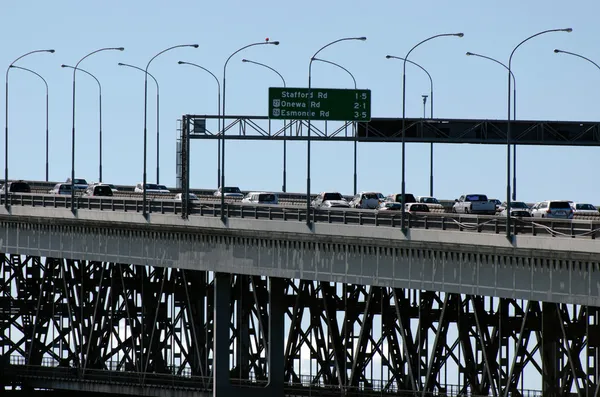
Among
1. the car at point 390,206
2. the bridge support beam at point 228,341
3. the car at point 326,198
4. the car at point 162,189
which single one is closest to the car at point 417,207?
the car at point 390,206

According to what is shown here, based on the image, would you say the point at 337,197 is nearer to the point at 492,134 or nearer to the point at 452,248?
the point at 492,134

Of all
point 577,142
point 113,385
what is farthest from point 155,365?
point 577,142

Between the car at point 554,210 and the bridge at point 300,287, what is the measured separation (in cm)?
497

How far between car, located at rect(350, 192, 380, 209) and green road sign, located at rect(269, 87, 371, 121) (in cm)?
646

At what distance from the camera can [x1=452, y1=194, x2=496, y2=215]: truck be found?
97.6 metres

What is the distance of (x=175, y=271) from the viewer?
9744 cm

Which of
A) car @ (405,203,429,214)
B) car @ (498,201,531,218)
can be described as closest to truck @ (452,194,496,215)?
car @ (498,201,531,218)

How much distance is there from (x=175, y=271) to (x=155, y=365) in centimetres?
540

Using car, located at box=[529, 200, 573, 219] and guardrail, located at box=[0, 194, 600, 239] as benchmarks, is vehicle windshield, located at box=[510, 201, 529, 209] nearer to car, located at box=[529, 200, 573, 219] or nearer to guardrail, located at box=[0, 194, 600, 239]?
car, located at box=[529, 200, 573, 219]

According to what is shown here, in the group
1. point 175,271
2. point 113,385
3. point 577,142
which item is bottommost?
point 113,385

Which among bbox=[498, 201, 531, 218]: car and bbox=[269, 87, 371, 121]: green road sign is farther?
bbox=[269, 87, 371, 121]: green road sign

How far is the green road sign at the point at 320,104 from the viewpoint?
299ft

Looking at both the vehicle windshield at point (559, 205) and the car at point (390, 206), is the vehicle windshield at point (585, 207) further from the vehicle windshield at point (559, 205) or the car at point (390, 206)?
the car at point (390, 206)

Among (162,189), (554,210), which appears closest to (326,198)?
(162,189)
